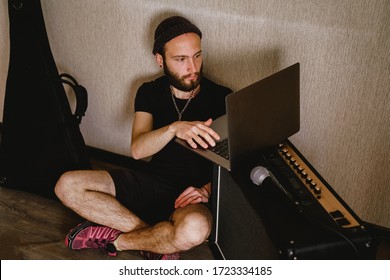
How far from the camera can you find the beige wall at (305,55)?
4.63ft

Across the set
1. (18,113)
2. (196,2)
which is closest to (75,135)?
(18,113)

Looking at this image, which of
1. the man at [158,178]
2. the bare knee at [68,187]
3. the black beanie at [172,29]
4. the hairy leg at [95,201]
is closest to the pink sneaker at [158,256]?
the man at [158,178]

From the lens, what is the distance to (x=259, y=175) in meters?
1.22

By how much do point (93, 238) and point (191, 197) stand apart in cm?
42

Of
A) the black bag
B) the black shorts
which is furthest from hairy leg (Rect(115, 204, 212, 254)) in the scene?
the black bag

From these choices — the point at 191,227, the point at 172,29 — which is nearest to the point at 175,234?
the point at 191,227

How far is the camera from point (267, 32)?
Answer: 1524 millimetres

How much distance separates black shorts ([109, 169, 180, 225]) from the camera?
5.33 ft

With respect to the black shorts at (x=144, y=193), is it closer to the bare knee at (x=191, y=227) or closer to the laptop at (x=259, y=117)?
the bare knee at (x=191, y=227)

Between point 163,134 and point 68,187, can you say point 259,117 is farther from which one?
point 68,187

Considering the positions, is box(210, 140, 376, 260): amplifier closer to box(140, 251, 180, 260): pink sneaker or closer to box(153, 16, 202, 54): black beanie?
box(140, 251, 180, 260): pink sneaker

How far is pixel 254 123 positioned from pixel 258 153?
135 millimetres

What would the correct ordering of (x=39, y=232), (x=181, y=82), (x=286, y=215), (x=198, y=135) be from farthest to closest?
(x=39, y=232)
(x=181, y=82)
(x=198, y=135)
(x=286, y=215)
